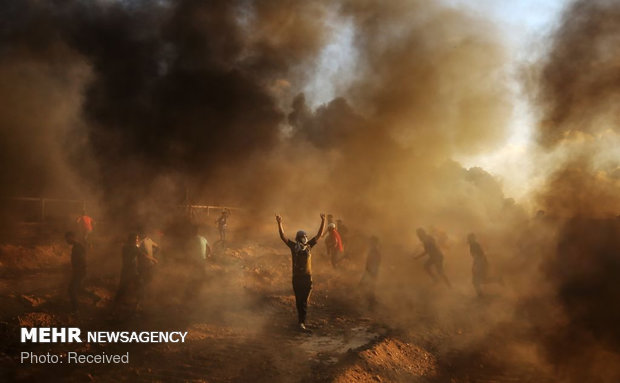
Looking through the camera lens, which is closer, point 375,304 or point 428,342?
point 428,342

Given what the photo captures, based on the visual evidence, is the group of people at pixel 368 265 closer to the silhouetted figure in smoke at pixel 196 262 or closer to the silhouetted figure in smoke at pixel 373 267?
the silhouetted figure in smoke at pixel 373 267

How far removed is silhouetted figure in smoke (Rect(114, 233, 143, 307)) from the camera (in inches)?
305

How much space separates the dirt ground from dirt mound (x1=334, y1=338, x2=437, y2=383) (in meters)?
0.02

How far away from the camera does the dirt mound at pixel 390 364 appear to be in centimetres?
567

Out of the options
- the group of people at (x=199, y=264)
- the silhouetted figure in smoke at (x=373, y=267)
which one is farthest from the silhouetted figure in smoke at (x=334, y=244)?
the silhouetted figure in smoke at (x=373, y=267)

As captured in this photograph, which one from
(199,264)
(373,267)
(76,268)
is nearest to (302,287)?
(199,264)

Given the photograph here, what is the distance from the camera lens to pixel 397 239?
1972 cm

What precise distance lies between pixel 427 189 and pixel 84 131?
18.6m

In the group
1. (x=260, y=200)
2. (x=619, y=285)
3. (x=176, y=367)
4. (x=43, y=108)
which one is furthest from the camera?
(x=260, y=200)

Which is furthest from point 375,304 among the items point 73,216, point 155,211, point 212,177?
point 212,177

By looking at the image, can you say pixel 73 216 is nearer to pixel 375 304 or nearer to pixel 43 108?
pixel 43 108

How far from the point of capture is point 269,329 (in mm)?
7488

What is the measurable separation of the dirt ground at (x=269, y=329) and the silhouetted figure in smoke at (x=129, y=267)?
44 cm

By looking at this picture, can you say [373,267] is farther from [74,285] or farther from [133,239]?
[74,285]
